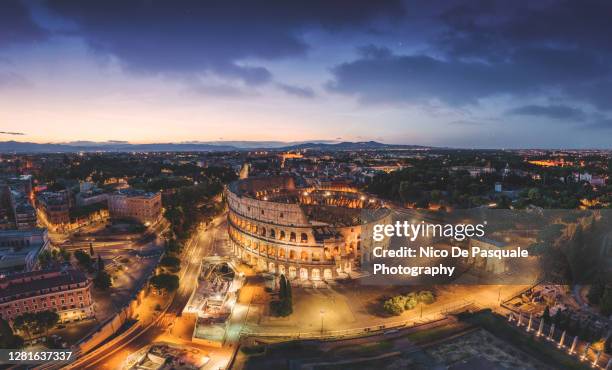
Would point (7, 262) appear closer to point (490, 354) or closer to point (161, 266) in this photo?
point (161, 266)

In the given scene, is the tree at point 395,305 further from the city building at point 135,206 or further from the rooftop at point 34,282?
the city building at point 135,206

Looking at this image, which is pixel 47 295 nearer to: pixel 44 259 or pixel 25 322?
pixel 25 322

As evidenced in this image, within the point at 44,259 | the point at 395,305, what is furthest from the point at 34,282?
the point at 395,305

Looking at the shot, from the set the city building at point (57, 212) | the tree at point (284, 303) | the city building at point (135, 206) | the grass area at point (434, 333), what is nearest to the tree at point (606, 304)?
the grass area at point (434, 333)

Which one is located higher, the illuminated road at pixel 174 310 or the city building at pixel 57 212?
the city building at pixel 57 212

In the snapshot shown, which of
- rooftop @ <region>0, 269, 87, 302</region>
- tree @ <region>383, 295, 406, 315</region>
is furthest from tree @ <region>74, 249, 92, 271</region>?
tree @ <region>383, 295, 406, 315</region>

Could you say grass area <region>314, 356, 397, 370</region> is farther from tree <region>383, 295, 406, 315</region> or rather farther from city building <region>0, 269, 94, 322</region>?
city building <region>0, 269, 94, 322</region>
